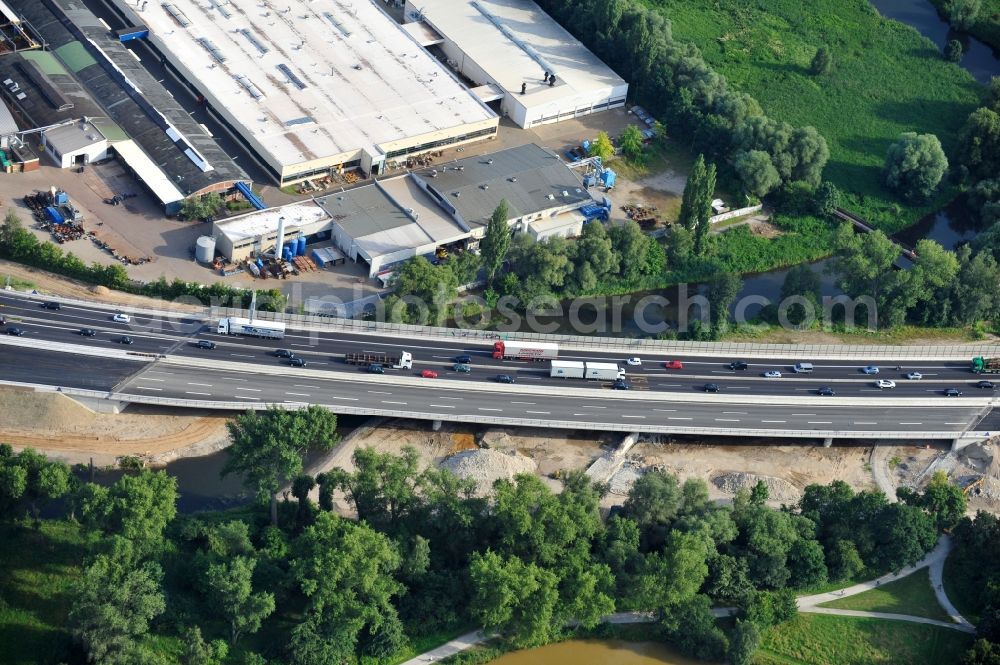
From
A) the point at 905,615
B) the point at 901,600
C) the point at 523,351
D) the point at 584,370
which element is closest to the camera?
the point at 905,615

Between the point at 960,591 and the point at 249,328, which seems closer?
the point at 960,591

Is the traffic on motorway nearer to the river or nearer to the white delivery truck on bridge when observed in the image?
the white delivery truck on bridge

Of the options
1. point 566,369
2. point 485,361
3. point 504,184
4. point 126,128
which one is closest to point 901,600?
point 566,369

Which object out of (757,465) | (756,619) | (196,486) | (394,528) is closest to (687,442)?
(757,465)

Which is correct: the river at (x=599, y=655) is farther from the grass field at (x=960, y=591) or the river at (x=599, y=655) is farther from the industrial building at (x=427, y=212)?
the industrial building at (x=427, y=212)

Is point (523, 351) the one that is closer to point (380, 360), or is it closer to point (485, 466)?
point (380, 360)
